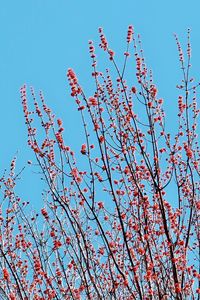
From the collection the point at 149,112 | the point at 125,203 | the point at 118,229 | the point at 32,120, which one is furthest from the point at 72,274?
the point at 149,112

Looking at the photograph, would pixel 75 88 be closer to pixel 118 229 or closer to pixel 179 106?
pixel 179 106

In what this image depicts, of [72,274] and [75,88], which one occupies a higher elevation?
[75,88]

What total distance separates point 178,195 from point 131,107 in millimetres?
887

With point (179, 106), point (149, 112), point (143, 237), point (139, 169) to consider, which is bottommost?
point (143, 237)

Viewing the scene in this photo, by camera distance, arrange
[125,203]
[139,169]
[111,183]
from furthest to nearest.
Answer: [125,203]
[139,169]
[111,183]

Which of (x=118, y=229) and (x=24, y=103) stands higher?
(x=24, y=103)

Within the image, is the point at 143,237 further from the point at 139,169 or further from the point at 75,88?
the point at 75,88

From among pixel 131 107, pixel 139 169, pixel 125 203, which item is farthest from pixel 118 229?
pixel 131 107

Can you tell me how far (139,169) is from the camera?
470 cm

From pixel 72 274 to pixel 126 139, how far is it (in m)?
3.03

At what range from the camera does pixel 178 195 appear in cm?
450

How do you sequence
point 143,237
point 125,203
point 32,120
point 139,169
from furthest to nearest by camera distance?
point 125,203, point 32,120, point 139,169, point 143,237

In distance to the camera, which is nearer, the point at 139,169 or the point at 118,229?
the point at 139,169

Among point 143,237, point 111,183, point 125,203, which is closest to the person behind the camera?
point 111,183
